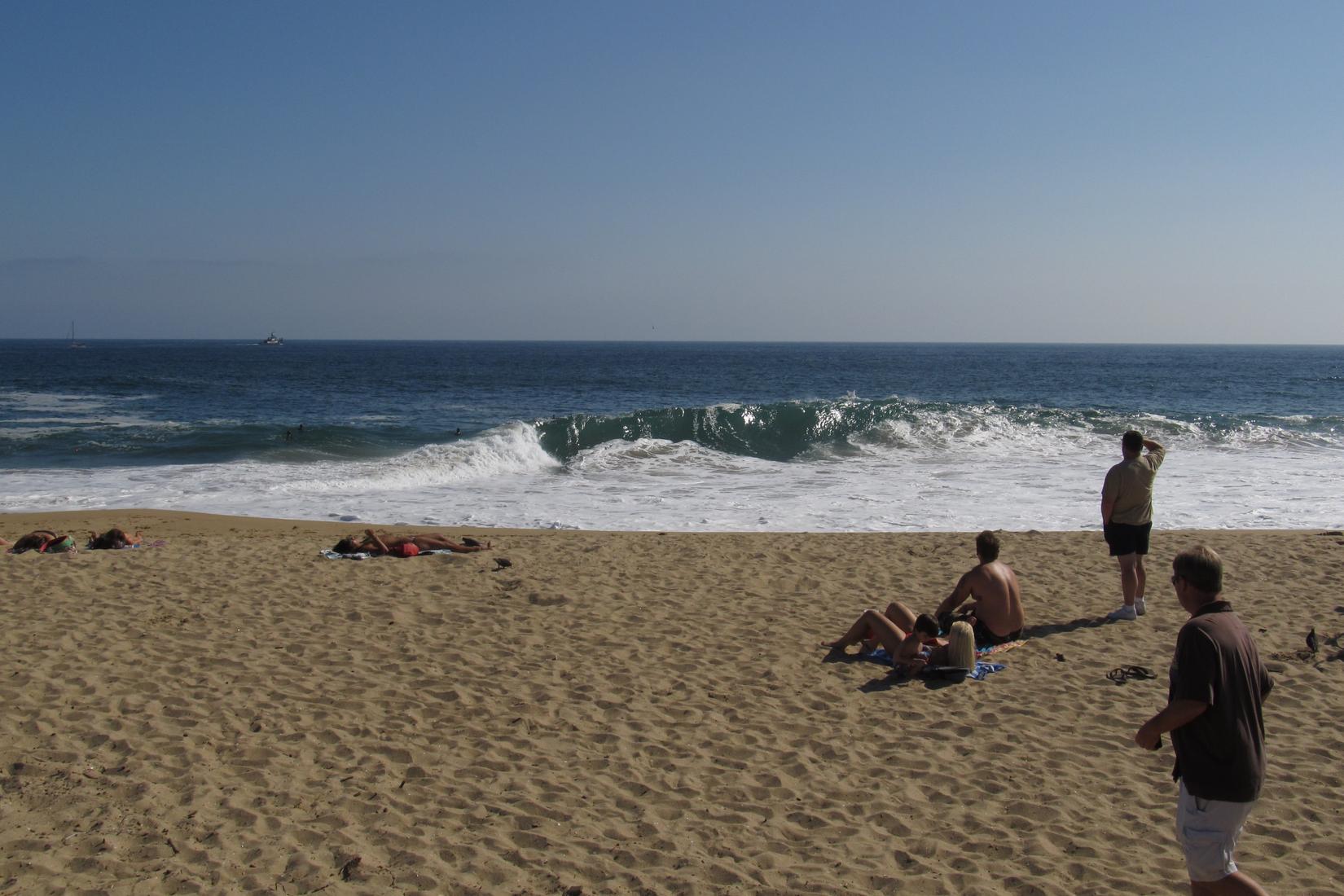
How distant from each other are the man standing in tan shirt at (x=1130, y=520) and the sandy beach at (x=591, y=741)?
0.32 m

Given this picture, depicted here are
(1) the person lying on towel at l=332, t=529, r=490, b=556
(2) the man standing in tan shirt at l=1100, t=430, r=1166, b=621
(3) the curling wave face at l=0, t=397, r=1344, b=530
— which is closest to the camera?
(2) the man standing in tan shirt at l=1100, t=430, r=1166, b=621

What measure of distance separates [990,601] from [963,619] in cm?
31

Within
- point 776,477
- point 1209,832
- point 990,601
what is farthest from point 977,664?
point 776,477

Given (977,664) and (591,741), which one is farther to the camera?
(977,664)

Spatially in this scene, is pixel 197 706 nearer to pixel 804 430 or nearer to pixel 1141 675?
pixel 1141 675

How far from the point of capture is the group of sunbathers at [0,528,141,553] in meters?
9.96

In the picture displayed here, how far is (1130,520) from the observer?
7.76 meters

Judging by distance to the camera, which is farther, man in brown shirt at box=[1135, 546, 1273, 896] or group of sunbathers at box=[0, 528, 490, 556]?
group of sunbathers at box=[0, 528, 490, 556]

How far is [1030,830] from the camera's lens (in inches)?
172

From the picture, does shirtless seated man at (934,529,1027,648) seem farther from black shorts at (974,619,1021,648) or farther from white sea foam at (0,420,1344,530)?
white sea foam at (0,420,1344,530)

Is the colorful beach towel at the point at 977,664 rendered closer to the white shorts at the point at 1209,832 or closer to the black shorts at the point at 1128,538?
the black shorts at the point at 1128,538

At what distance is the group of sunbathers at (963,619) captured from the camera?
21.7 ft

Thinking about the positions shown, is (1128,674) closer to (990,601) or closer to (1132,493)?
(990,601)

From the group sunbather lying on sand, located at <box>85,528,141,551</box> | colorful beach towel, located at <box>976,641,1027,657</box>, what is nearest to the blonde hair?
colorful beach towel, located at <box>976,641,1027,657</box>
